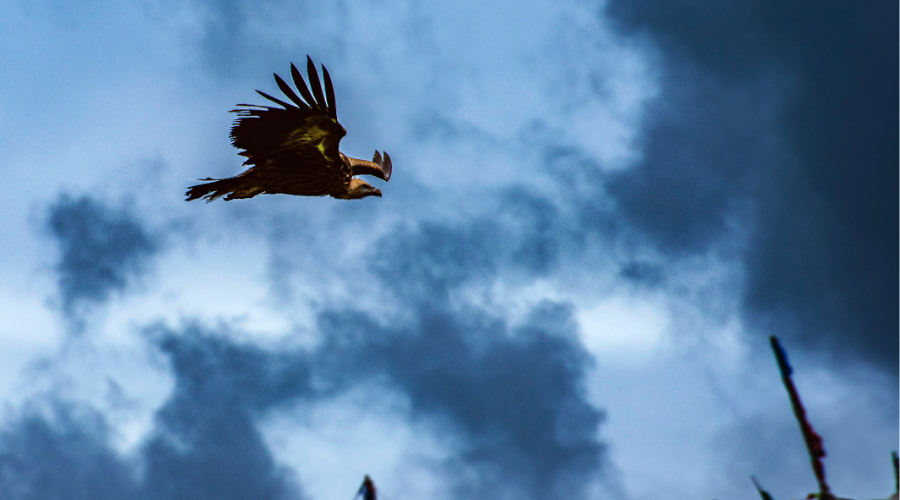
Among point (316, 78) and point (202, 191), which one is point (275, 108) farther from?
point (202, 191)

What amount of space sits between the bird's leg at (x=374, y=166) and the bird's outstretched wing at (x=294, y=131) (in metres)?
1.60

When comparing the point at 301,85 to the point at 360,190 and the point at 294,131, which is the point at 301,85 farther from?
the point at 360,190

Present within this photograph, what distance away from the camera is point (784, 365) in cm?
1465

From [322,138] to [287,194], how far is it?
2124 millimetres

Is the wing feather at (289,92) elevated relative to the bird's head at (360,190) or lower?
lower

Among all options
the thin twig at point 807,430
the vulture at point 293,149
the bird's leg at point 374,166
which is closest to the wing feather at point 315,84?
the vulture at point 293,149

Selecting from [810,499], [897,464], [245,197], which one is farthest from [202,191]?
[897,464]

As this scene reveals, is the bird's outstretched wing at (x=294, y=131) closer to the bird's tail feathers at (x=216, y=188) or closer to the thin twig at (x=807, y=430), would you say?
the bird's tail feathers at (x=216, y=188)

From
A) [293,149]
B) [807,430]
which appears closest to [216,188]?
[293,149]

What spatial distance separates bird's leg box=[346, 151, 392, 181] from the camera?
1922 centimetres

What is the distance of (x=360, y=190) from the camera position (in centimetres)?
1925

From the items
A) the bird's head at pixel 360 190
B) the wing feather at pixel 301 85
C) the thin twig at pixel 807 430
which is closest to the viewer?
the thin twig at pixel 807 430

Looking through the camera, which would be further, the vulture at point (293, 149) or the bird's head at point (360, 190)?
the bird's head at point (360, 190)

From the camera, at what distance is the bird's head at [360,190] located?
18984 millimetres
